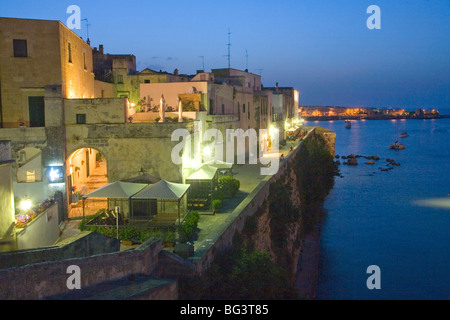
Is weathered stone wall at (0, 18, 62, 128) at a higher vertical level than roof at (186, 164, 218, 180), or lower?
higher

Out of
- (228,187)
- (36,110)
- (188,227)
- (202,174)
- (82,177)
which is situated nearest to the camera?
(188,227)

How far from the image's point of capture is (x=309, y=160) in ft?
118

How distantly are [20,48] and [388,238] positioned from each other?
22.1 meters

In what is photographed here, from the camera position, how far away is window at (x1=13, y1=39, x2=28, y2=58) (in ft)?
55.1

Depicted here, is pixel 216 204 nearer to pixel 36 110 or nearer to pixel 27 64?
pixel 36 110

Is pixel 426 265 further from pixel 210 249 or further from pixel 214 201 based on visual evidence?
pixel 210 249

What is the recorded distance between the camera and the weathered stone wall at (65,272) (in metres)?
7.21

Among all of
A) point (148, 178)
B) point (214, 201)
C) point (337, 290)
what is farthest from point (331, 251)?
point (148, 178)

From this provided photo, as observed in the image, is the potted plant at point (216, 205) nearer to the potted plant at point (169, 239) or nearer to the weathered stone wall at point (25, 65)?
the potted plant at point (169, 239)

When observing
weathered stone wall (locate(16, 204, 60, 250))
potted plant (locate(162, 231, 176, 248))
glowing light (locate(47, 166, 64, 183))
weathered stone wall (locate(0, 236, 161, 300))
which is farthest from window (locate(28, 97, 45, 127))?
weathered stone wall (locate(0, 236, 161, 300))

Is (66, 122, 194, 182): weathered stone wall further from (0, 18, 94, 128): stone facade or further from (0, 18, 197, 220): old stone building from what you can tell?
(0, 18, 94, 128): stone facade

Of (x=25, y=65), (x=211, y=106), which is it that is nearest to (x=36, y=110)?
(x=25, y=65)

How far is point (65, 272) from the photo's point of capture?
7.88 metres

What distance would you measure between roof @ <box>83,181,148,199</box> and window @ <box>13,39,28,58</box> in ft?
20.3
